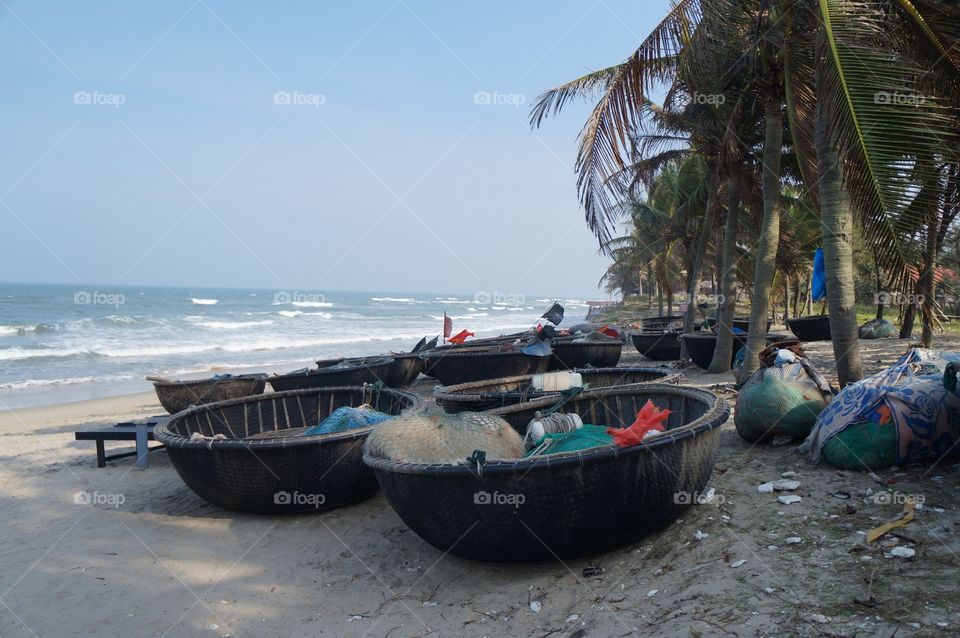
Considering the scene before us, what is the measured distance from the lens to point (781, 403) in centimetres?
548

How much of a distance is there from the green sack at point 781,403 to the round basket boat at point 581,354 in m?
5.41

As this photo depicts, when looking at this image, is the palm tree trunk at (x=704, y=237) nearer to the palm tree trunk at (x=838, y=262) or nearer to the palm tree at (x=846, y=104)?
the palm tree at (x=846, y=104)

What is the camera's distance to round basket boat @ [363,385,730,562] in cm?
355

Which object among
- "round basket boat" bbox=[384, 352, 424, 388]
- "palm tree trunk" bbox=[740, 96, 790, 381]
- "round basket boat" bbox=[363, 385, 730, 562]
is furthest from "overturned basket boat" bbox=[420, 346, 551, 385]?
"round basket boat" bbox=[363, 385, 730, 562]

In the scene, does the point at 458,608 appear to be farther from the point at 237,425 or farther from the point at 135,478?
the point at 135,478

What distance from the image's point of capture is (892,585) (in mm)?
2887

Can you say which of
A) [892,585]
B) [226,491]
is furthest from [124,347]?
[892,585]

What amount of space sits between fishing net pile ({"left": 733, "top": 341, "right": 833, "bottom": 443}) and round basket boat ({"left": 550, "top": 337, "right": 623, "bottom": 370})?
5.34m

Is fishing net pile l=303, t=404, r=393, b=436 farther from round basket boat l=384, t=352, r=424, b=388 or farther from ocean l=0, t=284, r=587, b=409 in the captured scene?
ocean l=0, t=284, r=587, b=409

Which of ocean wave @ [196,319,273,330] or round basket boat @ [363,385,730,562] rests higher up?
round basket boat @ [363,385,730,562]

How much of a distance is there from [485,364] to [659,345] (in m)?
5.28

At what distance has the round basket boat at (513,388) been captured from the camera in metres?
A: 6.44

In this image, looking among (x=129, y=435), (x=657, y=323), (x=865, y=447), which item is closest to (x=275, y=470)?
(x=129, y=435)

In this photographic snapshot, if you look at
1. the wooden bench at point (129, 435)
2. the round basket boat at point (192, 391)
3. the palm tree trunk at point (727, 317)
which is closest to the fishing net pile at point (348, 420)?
the wooden bench at point (129, 435)
